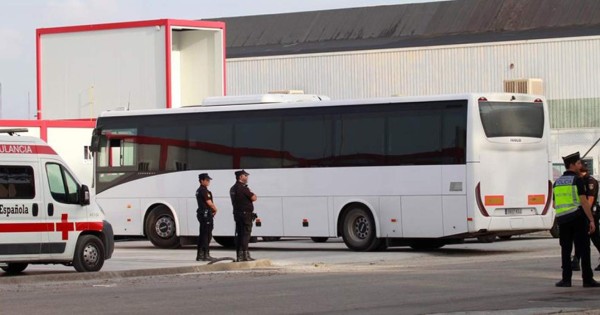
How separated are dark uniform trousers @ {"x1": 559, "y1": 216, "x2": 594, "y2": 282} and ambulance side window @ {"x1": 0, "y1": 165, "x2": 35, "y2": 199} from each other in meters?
8.52

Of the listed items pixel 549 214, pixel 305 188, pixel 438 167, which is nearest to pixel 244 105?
pixel 305 188

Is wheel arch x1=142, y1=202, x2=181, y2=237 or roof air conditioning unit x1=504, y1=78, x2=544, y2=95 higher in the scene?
roof air conditioning unit x1=504, y1=78, x2=544, y2=95

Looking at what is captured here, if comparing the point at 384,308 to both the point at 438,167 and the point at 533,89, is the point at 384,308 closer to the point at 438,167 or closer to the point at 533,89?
the point at 438,167

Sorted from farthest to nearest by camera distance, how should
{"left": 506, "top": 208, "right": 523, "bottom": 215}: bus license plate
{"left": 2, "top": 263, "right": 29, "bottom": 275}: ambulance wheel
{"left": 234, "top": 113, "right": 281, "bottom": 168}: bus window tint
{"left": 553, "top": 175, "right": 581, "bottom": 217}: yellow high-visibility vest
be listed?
{"left": 234, "top": 113, "right": 281, "bottom": 168}: bus window tint, {"left": 506, "top": 208, "right": 523, "bottom": 215}: bus license plate, {"left": 2, "top": 263, "right": 29, "bottom": 275}: ambulance wheel, {"left": 553, "top": 175, "right": 581, "bottom": 217}: yellow high-visibility vest

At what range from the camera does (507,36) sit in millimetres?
68875

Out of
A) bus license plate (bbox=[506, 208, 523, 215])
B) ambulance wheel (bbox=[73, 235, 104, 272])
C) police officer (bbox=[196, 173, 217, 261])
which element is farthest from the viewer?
bus license plate (bbox=[506, 208, 523, 215])

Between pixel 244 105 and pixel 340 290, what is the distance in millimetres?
13290

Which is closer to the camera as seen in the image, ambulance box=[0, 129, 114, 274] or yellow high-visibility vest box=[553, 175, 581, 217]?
yellow high-visibility vest box=[553, 175, 581, 217]

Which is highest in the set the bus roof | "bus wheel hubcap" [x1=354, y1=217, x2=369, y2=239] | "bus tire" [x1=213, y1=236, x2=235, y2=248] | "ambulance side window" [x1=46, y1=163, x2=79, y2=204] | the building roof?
the building roof

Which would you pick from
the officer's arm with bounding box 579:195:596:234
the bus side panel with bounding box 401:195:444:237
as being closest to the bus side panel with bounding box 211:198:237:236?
the bus side panel with bounding box 401:195:444:237

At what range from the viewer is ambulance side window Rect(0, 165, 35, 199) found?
70.0 ft

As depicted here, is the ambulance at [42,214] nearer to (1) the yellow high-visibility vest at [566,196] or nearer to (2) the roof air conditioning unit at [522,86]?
(1) the yellow high-visibility vest at [566,196]

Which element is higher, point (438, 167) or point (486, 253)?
point (438, 167)

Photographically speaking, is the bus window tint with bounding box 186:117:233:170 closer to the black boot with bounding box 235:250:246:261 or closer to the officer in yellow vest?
the black boot with bounding box 235:250:246:261
